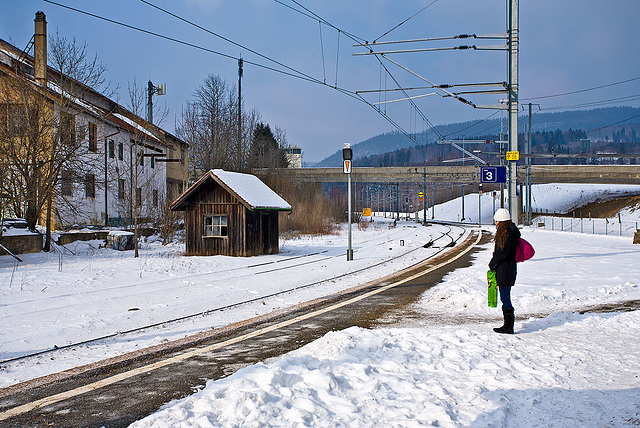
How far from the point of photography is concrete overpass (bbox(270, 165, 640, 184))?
82.7 m

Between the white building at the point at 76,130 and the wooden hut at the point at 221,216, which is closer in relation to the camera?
the white building at the point at 76,130

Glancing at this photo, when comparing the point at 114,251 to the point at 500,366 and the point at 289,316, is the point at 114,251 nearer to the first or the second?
the point at 289,316

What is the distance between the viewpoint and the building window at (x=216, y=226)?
24125 millimetres

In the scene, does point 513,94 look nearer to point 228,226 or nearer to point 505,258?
point 228,226

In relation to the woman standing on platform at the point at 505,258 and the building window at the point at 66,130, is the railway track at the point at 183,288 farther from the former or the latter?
the building window at the point at 66,130

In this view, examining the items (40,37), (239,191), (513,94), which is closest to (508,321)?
(513,94)

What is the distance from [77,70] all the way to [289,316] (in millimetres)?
18450

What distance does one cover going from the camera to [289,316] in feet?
30.5

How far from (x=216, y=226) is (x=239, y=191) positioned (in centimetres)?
195

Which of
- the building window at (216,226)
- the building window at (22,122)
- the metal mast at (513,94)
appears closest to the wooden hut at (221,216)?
the building window at (216,226)

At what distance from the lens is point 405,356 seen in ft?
19.9

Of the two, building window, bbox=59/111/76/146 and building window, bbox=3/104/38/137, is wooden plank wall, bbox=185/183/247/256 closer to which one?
building window, bbox=59/111/76/146

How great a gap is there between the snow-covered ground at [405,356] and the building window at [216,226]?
1028cm

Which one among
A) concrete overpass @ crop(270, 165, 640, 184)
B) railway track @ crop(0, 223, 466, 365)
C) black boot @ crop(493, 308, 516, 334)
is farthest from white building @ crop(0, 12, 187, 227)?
concrete overpass @ crop(270, 165, 640, 184)
